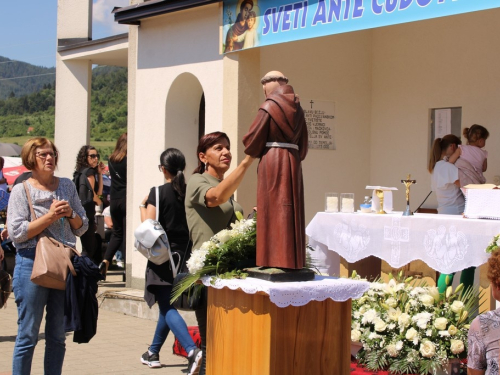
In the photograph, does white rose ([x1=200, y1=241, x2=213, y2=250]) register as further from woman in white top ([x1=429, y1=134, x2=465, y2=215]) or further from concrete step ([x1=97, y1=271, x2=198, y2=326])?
woman in white top ([x1=429, y1=134, x2=465, y2=215])

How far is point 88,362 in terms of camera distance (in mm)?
7320

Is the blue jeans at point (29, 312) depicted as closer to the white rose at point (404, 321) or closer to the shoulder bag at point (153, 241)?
the shoulder bag at point (153, 241)

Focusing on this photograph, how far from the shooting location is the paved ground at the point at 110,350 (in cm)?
705

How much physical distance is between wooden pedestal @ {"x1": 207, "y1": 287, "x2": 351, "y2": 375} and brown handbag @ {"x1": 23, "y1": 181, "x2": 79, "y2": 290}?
1.05 meters

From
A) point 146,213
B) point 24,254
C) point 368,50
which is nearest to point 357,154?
point 368,50

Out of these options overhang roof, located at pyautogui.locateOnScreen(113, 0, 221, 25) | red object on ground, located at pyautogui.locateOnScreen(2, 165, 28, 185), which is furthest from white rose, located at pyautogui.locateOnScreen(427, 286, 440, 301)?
red object on ground, located at pyautogui.locateOnScreen(2, 165, 28, 185)

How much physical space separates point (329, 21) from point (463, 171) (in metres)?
2.50

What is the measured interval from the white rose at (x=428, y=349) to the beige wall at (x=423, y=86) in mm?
4631

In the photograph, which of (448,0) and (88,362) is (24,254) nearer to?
(88,362)

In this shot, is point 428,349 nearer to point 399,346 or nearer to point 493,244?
point 399,346

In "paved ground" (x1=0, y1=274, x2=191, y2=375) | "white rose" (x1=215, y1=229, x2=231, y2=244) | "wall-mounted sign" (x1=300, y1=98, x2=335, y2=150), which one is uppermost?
"wall-mounted sign" (x1=300, y1=98, x2=335, y2=150)

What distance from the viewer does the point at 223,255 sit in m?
4.96

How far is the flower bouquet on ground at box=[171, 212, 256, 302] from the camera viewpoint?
4930mm

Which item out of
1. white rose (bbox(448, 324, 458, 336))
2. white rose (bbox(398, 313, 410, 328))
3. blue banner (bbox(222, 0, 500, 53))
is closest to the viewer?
white rose (bbox(448, 324, 458, 336))
